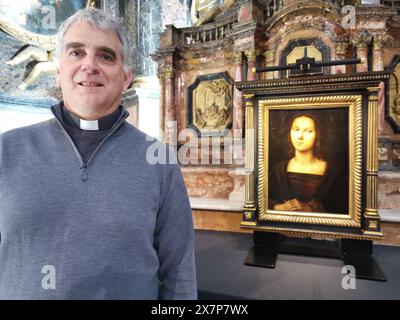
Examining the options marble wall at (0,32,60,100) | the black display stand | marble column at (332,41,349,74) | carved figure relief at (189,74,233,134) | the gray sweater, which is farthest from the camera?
marble wall at (0,32,60,100)

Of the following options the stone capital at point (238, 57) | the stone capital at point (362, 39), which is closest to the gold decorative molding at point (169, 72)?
the stone capital at point (238, 57)

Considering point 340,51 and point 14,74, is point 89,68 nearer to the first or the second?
point 340,51

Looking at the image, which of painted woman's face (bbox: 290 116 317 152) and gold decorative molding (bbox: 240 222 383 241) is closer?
gold decorative molding (bbox: 240 222 383 241)

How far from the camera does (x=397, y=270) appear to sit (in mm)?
2164

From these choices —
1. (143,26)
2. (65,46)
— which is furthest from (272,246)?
(143,26)

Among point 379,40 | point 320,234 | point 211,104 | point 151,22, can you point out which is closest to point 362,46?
point 379,40

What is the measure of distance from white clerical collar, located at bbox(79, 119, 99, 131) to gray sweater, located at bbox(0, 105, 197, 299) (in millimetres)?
79

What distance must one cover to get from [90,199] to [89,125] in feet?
1.12

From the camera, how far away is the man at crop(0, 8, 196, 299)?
0.99 meters

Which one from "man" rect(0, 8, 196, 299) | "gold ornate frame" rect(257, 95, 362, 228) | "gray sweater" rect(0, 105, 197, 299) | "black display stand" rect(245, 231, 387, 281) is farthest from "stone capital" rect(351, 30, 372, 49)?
"gray sweater" rect(0, 105, 197, 299)

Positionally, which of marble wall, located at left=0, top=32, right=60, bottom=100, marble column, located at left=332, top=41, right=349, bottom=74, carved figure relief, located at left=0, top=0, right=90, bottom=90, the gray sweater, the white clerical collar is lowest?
the gray sweater

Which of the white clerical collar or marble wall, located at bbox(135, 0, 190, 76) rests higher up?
marble wall, located at bbox(135, 0, 190, 76)

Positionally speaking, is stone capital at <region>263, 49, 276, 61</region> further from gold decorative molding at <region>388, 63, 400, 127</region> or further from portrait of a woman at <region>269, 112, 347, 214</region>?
portrait of a woman at <region>269, 112, 347, 214</region>

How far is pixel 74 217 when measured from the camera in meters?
1.01
